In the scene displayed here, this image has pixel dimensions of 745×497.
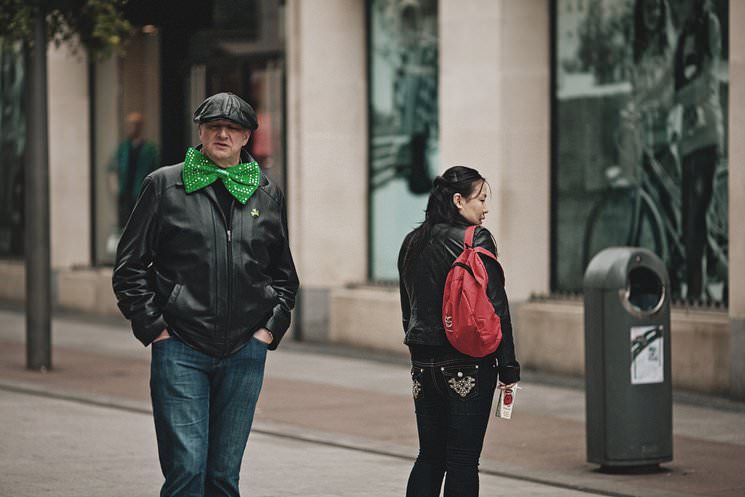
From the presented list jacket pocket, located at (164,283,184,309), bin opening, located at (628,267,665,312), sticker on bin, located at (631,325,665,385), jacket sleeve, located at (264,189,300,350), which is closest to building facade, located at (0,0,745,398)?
bin opening, located at (628,267,665,312)

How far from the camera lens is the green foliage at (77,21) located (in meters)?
13.1

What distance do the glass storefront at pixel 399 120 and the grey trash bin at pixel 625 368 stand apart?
689cm

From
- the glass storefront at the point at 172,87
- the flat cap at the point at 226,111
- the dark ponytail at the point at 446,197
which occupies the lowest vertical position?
the dark ponytail at the point at 446,197

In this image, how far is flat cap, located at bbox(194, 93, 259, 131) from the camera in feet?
18.2

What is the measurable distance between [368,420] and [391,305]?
4276 millimetres

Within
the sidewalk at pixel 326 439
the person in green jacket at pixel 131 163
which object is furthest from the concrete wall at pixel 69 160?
the sidewalk at pixel 326 439

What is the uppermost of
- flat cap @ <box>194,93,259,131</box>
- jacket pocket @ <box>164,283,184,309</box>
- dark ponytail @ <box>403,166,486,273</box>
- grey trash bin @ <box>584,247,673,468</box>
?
flat cap @ <box>194,93,259,131</box>

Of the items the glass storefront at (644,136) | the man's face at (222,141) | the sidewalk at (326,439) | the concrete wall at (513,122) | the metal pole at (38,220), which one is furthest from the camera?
the concrete wall at (513,122)

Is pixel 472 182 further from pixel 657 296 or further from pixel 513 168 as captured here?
pixel 513 168

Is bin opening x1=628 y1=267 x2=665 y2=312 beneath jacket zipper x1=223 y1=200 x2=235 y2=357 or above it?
beneath

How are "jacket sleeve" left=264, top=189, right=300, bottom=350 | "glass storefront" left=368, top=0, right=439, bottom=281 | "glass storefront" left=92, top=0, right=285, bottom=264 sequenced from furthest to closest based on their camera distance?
Answer: "glass storefront" left=92, top=0, right=285, bottom=264, "glass storefront" left=368, top=0, right=439, bottom=281, "jacket sleeve" left=264, top=189, right=300, bottom=350

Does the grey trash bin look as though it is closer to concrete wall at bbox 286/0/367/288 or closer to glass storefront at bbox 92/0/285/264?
concrete wall at bbox 286/0/367/288

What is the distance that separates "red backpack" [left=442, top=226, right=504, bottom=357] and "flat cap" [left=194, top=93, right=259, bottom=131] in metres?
1.08

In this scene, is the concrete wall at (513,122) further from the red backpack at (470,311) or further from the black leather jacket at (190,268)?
the black leather jacket at (190,268)
